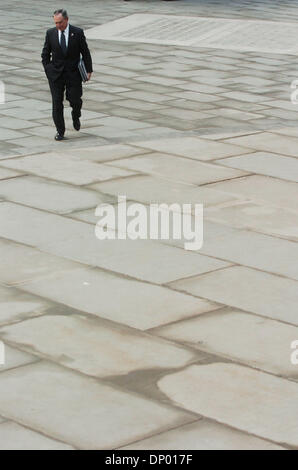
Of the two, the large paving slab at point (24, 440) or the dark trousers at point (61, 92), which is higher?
the dark trousers at point (61, 92)

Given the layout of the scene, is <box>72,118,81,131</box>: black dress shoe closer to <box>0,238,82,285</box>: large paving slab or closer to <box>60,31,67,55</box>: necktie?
<box>60,31,67,55</box>: necktie

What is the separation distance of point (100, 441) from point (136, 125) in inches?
372

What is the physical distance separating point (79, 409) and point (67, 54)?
7.95m

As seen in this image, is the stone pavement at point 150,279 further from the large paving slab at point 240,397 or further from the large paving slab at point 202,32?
the large paving slab at point 202,32

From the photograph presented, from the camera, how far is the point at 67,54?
1360 cm

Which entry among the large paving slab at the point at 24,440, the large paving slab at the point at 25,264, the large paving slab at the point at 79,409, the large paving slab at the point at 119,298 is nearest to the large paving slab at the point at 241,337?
the large paving slab at the point at 119,298

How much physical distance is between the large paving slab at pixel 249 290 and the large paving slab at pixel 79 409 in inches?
73.3

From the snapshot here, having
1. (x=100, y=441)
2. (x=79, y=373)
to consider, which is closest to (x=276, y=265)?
(x=79, y=373)

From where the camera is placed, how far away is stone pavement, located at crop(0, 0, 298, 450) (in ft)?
21.1

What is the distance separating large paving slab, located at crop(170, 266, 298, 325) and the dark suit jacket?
17.8 ft

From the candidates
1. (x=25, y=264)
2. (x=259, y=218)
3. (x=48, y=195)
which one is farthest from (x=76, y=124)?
(x=25, y=264)

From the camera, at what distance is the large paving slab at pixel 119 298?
807 centimetres

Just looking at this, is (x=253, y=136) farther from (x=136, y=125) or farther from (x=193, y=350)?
(x=193, y=350)

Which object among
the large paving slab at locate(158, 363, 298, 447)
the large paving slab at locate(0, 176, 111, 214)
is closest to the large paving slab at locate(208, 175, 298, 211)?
the large paving slab at locate(0, 176, 111, 214)
